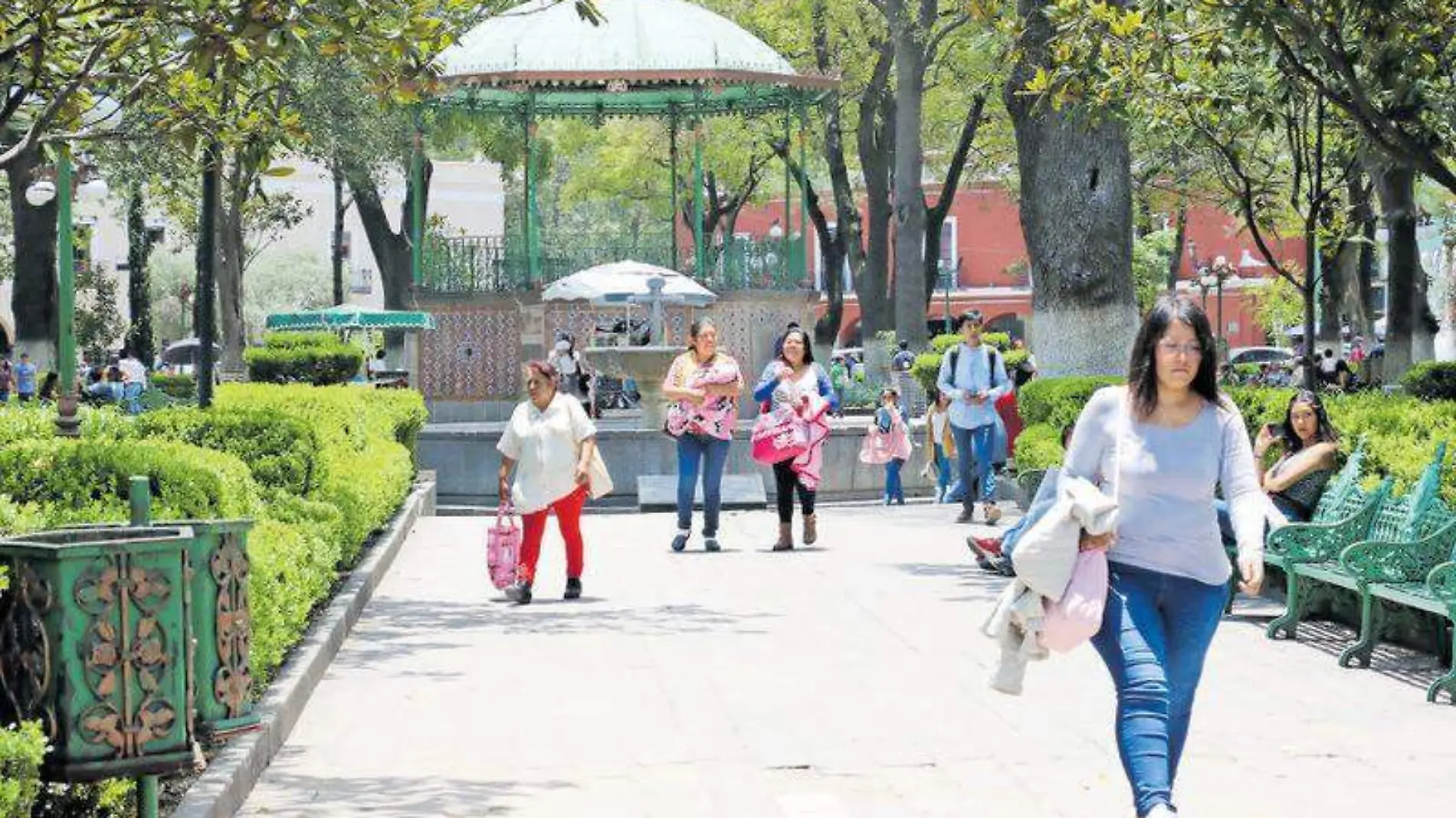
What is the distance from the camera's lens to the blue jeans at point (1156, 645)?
6844 millimetres

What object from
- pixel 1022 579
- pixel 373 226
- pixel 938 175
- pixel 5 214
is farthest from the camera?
pixel 5 214

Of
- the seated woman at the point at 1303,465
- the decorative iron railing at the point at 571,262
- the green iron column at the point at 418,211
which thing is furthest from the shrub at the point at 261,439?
the decorative iron railing at the point at 571,262

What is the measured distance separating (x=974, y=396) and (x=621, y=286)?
1210cm

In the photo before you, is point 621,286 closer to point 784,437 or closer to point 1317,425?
point 784,437

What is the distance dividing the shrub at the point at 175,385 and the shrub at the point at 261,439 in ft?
94.9

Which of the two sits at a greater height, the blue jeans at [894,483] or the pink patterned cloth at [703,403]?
the pink patterned cloth at [703,403]

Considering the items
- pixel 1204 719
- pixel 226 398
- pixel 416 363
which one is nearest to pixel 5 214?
pixel 416 363

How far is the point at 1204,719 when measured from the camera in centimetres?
986

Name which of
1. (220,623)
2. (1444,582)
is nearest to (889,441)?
(1444,582)

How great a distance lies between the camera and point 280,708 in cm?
938

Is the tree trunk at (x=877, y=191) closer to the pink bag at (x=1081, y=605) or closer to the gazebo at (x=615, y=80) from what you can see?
the gazebo at (x=615, y=80)

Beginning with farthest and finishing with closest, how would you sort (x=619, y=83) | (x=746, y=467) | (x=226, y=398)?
1. (x=619, y=83)
2. (x=746, y=467)
3. (x=226, y=398)

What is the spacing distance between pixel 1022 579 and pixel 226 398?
14.0 meters

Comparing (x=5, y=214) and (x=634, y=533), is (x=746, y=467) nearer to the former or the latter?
(x=634, y=533)
